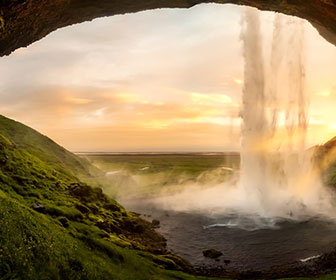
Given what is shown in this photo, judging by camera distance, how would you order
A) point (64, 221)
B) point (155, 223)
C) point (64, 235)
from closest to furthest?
point (64, 235) → point (64, 221) → point (155, 223)

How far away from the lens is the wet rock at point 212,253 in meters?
53.3

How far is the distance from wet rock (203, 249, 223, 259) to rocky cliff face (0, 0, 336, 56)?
127 feet

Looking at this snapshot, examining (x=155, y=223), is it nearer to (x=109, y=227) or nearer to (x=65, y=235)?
(x=109, y=227)

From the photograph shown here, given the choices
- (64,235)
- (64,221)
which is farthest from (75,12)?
(64,221)

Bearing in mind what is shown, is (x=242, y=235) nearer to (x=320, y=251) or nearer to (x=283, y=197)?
(x=320, y=251)

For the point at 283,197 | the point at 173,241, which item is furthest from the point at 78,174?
the point at 283,197

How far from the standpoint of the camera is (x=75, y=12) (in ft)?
95.2

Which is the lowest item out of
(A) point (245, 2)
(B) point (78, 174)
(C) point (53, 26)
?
(B) point (78, 174)

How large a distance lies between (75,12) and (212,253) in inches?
1742

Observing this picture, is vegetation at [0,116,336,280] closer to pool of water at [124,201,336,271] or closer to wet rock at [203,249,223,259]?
pool of water at [124,201,336,271]

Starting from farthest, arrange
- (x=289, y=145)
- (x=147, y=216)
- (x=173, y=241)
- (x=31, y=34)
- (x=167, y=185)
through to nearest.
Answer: (x=167, y=185), (x=289, y=145), (x=147, y=216), (x=173, y=241), (x=31, y=34)

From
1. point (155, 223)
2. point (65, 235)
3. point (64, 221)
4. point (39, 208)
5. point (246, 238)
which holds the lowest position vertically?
point (155, 223)

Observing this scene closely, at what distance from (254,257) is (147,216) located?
145 ft

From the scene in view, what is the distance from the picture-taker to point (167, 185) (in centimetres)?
17062
